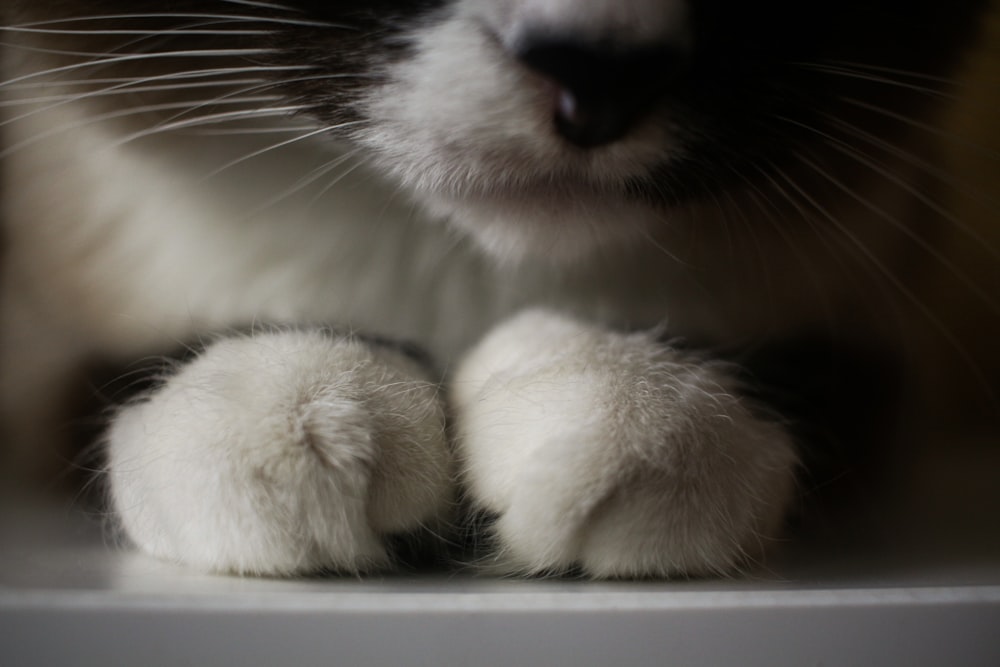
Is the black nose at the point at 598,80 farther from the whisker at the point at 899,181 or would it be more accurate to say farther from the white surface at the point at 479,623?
the white surface at the point at 479,623

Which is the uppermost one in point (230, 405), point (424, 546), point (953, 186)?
point (953, 186)

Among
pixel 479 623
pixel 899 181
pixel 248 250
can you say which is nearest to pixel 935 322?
pixel 899 181

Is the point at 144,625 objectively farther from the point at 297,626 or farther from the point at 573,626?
the point at 573,626

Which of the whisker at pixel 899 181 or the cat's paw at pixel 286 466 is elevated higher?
the whisker at pixel 899 181

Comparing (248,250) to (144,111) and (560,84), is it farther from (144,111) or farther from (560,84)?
(560,84)

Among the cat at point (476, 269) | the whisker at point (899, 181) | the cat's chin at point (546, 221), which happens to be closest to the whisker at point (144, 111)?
the cat at point (476, 269)

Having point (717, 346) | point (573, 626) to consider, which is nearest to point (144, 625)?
point (573, 626)

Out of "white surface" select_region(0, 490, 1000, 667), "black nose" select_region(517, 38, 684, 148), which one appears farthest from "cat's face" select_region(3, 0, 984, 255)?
"white surface" select_region(0, 490, 1000, 667)

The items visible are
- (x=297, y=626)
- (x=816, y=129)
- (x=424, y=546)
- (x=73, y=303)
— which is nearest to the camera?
(x=297, y=626)
